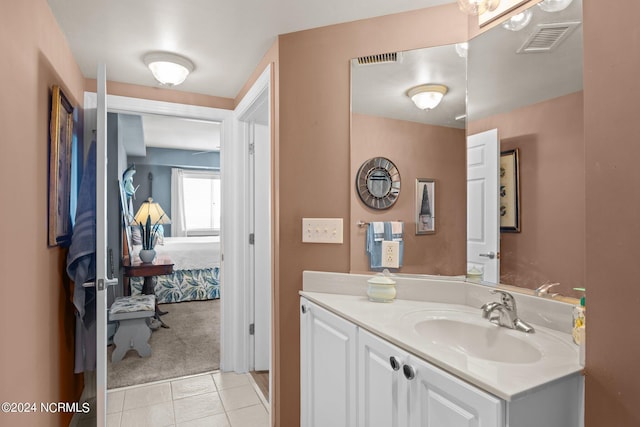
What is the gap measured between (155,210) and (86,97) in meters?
2.14

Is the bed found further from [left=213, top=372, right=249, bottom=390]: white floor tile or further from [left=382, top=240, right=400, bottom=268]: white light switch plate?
[left=382, top=240, right=400, bottom=268]: white light switch plate

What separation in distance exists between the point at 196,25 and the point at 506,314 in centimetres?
194

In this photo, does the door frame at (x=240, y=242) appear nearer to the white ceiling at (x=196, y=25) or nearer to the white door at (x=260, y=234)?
the white door at (x=260, y=234)

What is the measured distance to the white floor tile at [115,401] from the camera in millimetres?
2396

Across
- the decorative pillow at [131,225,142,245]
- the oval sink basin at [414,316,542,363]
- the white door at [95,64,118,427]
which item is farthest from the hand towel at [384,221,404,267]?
the decorative pillow at [131,225,142,245]

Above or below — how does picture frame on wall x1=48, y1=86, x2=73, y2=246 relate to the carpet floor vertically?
above

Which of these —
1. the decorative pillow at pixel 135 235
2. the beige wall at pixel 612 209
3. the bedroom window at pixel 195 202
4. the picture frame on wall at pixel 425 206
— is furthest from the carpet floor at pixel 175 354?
the bedroom window at pixel 195 202

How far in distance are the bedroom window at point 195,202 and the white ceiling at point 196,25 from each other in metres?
4.79

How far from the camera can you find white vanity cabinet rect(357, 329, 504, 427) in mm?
946

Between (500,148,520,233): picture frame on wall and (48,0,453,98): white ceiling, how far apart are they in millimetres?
806

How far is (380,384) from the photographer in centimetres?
131

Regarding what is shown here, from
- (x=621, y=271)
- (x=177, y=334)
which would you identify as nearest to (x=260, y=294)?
(x=177, y=334)

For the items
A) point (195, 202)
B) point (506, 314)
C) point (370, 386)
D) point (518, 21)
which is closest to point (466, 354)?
point (506, 314)

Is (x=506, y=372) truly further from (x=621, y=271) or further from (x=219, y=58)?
(x=219, y=58)
